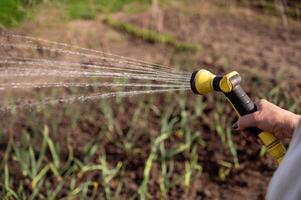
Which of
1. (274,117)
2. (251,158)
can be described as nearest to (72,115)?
(251,158)

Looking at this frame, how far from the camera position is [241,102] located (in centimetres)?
185

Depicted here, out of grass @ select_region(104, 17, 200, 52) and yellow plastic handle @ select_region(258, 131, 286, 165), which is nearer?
yellow plastic handle @ select_region(258, 131, 286, 165)

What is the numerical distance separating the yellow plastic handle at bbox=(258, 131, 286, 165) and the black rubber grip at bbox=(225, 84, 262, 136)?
1.0 inches

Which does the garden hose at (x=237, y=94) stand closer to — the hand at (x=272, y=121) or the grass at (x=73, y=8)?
the hand at (x=272, y=121)

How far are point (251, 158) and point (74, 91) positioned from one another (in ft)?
3.71

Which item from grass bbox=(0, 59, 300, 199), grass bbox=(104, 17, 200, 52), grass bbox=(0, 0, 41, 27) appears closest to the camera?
grass bbox=(0, 59, 300, 199)

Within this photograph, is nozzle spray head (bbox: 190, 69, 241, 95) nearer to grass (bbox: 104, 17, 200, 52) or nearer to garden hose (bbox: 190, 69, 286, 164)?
garden hose (bbox: 190, 69, 286, 164)

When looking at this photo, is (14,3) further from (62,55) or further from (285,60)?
(285,60)

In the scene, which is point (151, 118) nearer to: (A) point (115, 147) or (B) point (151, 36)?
(A) point (115, 147)

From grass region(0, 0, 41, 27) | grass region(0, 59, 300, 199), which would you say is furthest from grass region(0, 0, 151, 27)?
grass region(0, 59, 300, 199)

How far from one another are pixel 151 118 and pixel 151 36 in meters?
1.23

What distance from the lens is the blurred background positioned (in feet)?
9.68

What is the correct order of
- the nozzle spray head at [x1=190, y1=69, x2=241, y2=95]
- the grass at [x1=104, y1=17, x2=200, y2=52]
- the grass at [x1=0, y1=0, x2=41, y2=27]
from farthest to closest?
the grass at [x1=104, y1=17, x2=200, y2=52] < the grass at [x1=0, y1=0, x2=41, y2=27] < the nozzle spray head at [x1=190, y1=69, x2=241, y2=95]

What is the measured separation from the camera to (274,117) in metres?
1.84
